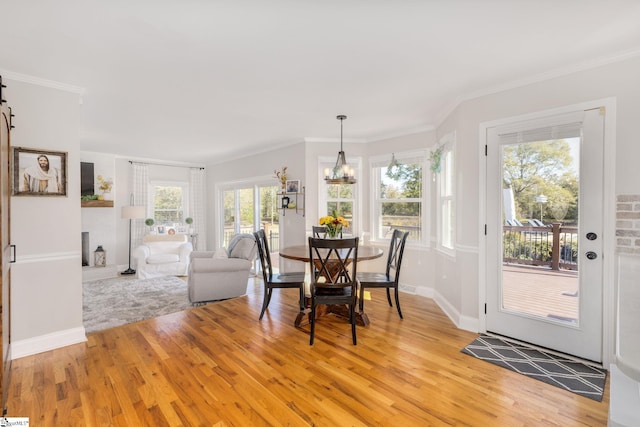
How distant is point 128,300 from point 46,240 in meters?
1.88

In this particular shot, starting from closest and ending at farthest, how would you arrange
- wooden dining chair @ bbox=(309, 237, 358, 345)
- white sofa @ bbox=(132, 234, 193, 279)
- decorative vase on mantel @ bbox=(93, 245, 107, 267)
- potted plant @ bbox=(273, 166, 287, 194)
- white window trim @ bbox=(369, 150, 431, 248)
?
wooden dining chair @ bbox=(309, 237, 358, 345)
white window trim @ bbox=(369, 150, 431, 248)
potted plant @ bbox=(273, 166, 287, 194)
white sofa @ bbox=(132, 234, 193, 279)
decorative vase on mantel @ bbox=(93, 245, 107, 267)

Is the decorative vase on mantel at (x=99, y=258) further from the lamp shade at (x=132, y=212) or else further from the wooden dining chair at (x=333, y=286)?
the wooden dining chair at (x=333, y=286)

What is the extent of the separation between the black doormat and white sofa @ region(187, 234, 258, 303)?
3.01 m

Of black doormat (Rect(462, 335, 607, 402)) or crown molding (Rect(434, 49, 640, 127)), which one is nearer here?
black doormat (Rect(462, 335, 607, 402))

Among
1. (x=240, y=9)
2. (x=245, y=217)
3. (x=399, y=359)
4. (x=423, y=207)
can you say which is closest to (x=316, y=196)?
(x=423, y=207)

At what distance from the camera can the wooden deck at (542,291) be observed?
260cm

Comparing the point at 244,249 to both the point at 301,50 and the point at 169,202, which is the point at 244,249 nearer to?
the point at 301,50

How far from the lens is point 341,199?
5133 millimetres

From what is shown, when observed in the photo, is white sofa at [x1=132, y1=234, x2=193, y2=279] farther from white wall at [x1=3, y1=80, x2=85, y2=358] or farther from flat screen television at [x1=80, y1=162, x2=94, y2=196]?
white wall at [x1=3, y1=80, x2=85, y2=358]

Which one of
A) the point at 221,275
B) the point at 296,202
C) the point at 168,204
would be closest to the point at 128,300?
the point at 221,275

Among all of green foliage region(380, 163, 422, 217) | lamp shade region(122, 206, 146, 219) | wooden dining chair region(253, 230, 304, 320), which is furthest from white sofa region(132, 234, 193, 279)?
green foliage region(380, 163, 422, 217)

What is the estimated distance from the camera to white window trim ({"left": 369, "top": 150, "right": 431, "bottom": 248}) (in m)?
4.41

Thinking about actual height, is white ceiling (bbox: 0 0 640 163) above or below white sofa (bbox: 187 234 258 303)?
above

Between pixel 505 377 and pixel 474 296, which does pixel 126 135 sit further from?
pixel 505 377
